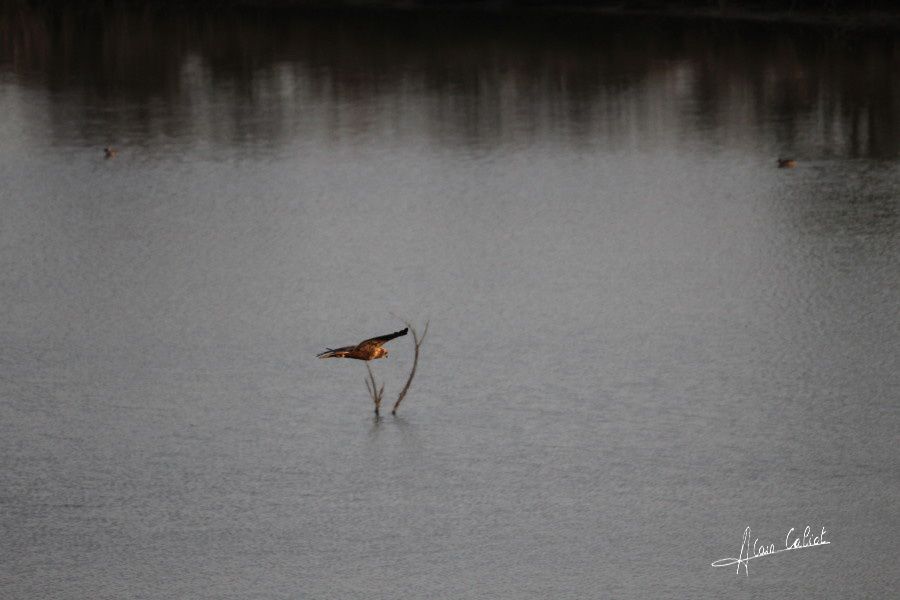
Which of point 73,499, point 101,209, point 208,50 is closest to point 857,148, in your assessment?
point 101,209

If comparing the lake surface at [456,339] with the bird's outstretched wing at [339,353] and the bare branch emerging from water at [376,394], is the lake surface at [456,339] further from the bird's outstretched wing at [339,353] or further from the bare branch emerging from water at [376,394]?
the bird's outstretched wing at [339,353]

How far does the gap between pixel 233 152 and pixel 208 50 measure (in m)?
10.5

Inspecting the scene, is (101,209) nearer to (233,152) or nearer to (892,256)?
(233,152)

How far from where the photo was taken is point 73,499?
333 inches

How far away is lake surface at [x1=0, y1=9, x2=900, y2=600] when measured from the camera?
7832 millimetres

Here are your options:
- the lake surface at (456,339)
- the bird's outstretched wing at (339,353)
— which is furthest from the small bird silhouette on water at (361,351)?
the lake surface at (456,339)
